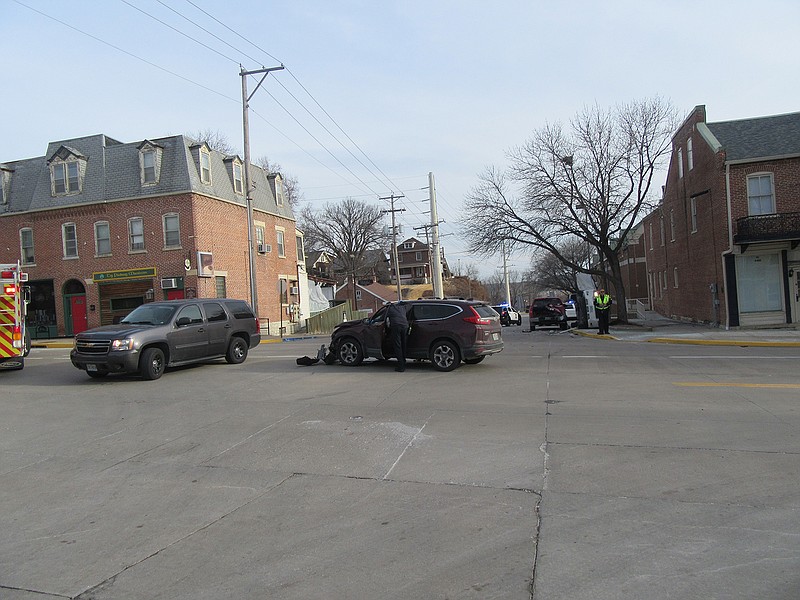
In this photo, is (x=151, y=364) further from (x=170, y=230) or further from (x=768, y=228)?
(x=768, y=228)

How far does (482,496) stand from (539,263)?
6451 centimetres

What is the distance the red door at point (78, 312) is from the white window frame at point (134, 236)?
3.99 metres

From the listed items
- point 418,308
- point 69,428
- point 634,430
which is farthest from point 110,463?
point 418,308

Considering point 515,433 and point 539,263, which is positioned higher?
point 539,263

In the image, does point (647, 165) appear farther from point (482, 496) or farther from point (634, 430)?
point (482, 496)

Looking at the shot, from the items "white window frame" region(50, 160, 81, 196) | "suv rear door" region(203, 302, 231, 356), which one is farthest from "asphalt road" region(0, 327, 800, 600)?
"white window frame" region(50, 160, 81, 196)

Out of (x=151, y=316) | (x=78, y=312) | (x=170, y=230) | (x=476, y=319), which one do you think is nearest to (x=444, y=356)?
(x=476, y=319)

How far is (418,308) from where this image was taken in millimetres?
13570

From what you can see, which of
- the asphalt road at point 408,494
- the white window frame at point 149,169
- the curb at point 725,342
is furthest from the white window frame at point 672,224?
the white window frame at point 149,169

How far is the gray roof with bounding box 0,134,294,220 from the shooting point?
99.1 feet

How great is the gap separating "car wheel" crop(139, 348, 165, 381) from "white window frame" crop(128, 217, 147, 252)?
770 inches

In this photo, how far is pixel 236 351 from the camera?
15.5 metres

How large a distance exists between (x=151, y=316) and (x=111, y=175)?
21.3 meters

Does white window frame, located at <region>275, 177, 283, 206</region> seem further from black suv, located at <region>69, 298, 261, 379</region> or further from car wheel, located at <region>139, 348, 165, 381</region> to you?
car wheel, located at <region>139, 348, 165, 381</region>
